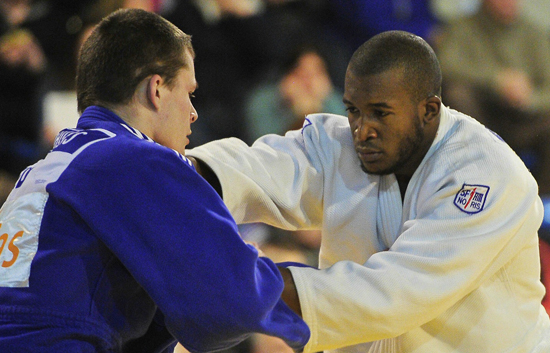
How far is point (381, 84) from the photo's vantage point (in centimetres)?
242

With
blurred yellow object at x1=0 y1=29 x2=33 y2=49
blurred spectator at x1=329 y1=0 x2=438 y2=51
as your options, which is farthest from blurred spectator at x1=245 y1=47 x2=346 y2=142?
blurred yellow object at x1=0 y1=29 x2=33 y2=49

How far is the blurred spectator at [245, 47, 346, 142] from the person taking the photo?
525 cm

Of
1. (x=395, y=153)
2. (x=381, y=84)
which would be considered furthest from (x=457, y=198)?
(x=381, y=84)

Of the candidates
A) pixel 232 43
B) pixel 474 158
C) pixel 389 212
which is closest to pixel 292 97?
pixel 232 43

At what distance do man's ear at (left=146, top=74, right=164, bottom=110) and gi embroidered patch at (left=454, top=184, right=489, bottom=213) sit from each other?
1.05 m

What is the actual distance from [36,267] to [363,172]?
130 cm

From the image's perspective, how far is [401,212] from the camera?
248 centimetres

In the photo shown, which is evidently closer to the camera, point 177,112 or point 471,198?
point 177,112

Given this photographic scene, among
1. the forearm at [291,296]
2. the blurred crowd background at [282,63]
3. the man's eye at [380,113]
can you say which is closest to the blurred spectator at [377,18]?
the blurred crowd background at [282,63]

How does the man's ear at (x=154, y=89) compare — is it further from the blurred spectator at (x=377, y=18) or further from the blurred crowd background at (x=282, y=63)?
the blurred spectator at (x=377, y=18)

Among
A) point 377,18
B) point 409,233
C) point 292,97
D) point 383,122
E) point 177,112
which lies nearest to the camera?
point 177,112

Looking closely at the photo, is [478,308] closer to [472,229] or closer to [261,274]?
[472,229]

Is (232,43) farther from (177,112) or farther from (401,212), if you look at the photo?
(177,112)

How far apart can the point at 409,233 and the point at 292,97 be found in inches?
124
